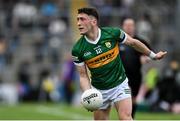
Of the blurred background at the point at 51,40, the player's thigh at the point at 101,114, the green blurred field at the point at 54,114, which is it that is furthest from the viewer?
the blurred background at the point at 51,40

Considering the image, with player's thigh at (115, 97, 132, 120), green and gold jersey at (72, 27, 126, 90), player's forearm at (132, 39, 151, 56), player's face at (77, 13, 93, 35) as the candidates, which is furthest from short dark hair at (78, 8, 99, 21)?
player's thigh at (115, 97, 132, 120)

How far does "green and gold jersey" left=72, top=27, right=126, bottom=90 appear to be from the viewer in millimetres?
13938

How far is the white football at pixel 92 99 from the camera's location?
Answer: 13.6 metres

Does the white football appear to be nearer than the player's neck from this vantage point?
Yes

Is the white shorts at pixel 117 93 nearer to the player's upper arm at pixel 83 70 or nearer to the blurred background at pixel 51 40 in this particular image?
the player's upper arm at pixel 83 70

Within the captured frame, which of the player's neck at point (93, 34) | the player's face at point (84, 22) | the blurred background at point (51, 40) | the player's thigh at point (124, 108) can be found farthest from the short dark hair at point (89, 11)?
the blurred background at point (51, 40)

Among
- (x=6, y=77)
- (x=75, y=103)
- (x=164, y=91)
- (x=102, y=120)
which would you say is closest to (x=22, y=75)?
(x=6, y=77)

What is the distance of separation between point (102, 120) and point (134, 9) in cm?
2013

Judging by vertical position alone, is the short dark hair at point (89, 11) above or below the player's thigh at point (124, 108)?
above

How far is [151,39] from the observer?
114 feet

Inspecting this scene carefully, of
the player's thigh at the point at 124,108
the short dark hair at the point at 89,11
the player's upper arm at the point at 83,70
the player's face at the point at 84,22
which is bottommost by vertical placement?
the player's thigh at the point at 124,108

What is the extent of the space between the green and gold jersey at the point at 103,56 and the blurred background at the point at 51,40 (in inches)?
630

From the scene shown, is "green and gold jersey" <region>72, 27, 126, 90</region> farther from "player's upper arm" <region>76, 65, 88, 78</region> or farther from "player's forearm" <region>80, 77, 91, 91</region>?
"player's forearm" <region>80, 77, 91, 91</region>

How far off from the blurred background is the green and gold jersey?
1600cm
